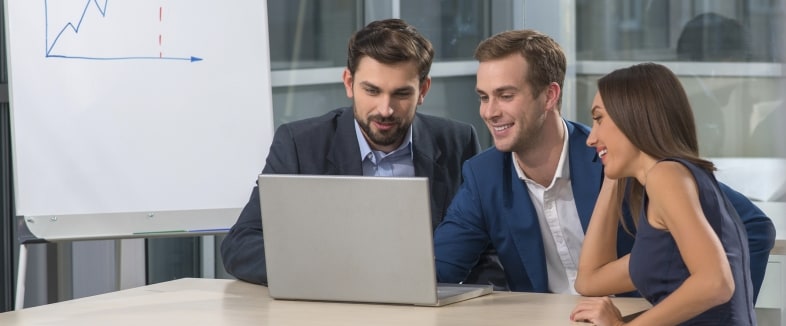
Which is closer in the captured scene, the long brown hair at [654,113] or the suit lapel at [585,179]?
the long brown hair at [654,113]

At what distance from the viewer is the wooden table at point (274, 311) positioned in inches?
76.9

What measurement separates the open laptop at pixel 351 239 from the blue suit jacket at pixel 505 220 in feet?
1.26

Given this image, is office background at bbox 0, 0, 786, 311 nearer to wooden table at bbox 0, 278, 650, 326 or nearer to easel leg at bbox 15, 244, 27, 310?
easel leg at bbox 15, 244, 27, 310

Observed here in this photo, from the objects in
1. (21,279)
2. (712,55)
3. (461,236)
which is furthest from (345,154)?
(712,55)

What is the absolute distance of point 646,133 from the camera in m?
1.93

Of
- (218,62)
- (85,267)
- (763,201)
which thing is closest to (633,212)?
(218,62)

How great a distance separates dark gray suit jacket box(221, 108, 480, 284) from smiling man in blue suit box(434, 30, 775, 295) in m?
0.19

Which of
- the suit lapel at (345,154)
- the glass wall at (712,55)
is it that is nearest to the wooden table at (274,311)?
the suit lapel at (345,154)

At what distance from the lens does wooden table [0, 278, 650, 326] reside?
1953mm

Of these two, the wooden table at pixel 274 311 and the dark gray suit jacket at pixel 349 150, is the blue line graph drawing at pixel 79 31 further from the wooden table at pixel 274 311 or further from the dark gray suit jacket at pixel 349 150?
the wooden table at pixel 274 311

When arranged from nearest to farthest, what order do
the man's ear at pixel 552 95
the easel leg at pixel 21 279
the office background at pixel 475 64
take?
the man's ear at pixel 552 95 < the easel leg at pixel 21 279 < the office background at pixel 475 64

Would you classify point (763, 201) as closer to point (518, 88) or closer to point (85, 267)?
point (518, 88)

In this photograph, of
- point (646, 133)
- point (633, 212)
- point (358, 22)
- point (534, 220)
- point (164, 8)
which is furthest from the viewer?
point (358, 22)

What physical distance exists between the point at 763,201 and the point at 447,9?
142cm
